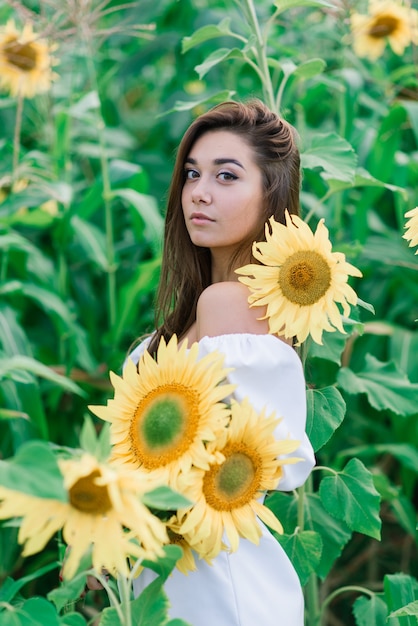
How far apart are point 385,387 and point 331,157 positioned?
386mm

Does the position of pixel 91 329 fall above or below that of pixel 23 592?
above

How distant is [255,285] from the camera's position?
1.07 meters

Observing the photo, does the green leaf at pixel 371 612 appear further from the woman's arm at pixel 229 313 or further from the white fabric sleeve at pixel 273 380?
the woman's arm at pixel 229 313

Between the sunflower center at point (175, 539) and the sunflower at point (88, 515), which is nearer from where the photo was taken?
the sunflower at point (88, 515)

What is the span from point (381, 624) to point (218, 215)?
686 millimetres

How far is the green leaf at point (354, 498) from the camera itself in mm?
1234

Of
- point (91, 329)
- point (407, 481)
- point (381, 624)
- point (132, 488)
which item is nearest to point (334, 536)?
point (381, 624)

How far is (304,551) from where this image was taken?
1270 millimetres

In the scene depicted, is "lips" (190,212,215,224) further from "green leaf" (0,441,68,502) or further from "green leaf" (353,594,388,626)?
"green leaf" (353,594,388,626)

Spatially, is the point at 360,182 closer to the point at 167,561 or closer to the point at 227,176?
the point at 227,176

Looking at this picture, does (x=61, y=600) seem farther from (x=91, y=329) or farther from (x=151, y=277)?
(x=91, y=329)

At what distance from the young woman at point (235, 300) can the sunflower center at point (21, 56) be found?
35.3 inches

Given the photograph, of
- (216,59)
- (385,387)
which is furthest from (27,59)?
(385,387)

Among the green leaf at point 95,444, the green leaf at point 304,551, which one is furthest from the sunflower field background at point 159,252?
the green leaf at point 95,444
